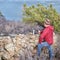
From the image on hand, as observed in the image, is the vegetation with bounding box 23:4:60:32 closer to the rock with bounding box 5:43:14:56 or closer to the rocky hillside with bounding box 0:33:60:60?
the rocky hillside with bounding box 0:33:60:60

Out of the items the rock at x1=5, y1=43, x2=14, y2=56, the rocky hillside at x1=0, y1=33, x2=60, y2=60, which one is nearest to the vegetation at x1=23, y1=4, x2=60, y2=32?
the rocky hillside at x1=0, y1=33, x2=60, y2=60

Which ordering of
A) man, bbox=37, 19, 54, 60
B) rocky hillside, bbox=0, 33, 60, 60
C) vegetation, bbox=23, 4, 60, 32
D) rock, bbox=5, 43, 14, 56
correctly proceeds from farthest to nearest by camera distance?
1. vegetation, bbox=23, 4, 60, 32
2. rock, bbox=5, 43, 14, 56
3. rocky hillside, bbox=0, 33, 60, 60
4. man, bbox=37, 19, 54, 60

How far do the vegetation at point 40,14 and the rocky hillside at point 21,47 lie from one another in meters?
0.67

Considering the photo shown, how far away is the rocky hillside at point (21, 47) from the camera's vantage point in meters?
7.00

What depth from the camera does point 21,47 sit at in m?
7.45

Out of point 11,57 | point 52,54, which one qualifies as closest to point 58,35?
point 52,54

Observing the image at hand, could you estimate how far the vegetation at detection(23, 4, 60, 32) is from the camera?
844cm

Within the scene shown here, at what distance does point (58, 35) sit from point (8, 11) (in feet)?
6.25

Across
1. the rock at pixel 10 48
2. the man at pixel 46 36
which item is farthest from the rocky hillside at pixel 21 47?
the man at pixel 46 36

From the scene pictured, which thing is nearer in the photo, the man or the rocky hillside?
the man

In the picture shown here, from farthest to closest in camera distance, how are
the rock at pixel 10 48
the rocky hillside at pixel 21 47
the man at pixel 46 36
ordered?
the rock at pixel 10 48 → the rocky hillside at pixel 21 47 → the man at pixel 46 36

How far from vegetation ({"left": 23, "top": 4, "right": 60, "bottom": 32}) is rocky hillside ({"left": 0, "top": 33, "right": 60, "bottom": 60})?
674mm

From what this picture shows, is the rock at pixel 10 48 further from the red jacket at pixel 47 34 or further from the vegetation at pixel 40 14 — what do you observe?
the vegetation at pixel 40 14

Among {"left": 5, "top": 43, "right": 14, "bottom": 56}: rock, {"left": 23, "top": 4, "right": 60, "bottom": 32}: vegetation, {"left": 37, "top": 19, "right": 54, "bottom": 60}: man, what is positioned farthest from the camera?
{"left": 23, "top": 4, "right": 60, "bottom": 32}: vegetation
